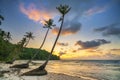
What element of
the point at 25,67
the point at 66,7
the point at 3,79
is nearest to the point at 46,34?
the point at 25,67

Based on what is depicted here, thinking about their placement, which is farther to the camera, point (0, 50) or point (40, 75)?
point (0, 50)

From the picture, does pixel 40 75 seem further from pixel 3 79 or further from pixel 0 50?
pixel 0 50

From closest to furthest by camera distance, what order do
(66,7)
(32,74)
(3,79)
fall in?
(3,79)
(32,74)
(66,7)

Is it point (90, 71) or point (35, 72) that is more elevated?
point (90, 71)

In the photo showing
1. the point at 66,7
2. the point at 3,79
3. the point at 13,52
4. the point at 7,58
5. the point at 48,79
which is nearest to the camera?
the point at 3,79

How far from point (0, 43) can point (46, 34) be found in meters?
13.4

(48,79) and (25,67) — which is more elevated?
(25,67)

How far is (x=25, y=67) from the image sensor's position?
48.5 meters

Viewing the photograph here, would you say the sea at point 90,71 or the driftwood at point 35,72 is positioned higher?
the sea at point 90,71

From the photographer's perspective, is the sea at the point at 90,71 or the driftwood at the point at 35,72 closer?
the driftwood at the point at 35,72

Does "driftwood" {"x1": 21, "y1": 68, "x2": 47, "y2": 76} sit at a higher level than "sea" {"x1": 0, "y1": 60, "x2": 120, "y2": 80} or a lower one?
lower

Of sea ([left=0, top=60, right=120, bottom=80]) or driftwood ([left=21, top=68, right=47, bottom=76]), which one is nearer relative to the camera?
driftwood ([left=21, top=68, right=47, bottom=76])

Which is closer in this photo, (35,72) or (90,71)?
(35,72)

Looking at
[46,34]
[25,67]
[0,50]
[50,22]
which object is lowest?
[25,67]
